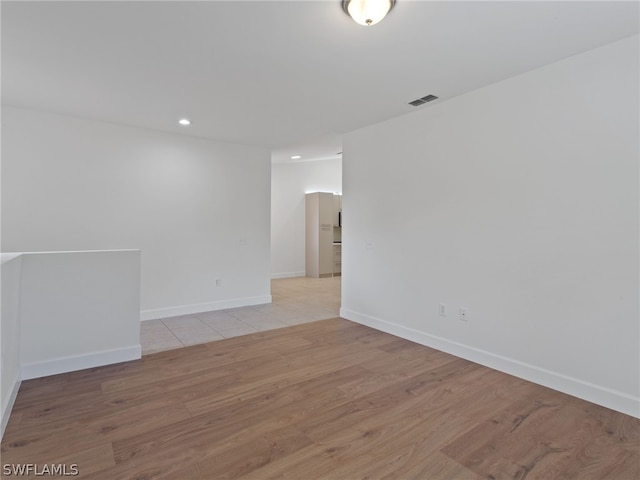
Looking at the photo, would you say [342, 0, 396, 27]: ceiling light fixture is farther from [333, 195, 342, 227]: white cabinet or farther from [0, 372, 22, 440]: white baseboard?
[333, 195, 342, 227]: white cabinet

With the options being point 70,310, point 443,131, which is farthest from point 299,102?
point 70,310

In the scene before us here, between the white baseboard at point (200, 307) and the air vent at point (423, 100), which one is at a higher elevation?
the air vent at point (423, 100)

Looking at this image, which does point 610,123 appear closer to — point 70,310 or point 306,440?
point 306,440

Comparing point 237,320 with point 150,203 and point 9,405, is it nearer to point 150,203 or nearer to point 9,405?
point 150,203

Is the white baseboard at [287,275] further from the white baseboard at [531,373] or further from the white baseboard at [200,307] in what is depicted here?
the white baseboard at [531,373]

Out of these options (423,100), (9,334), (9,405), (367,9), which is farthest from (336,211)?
(9,405)

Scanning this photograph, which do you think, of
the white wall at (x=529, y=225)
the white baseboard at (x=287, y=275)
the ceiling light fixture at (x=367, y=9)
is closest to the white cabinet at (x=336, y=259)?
the white baseboard at (x=287, y=275)

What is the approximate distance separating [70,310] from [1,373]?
89cm

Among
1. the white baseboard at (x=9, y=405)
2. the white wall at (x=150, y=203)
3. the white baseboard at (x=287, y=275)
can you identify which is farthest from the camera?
the white baseboard at (x=287, y=275)

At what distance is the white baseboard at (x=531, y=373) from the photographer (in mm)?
2283

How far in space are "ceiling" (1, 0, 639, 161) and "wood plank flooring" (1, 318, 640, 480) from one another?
2.56m

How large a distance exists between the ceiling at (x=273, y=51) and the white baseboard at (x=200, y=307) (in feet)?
8.47

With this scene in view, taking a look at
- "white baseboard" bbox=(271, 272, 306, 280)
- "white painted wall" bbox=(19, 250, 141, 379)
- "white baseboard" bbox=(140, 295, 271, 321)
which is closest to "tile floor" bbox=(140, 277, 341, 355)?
"white baseboard" bbox=(140, 295, 271, 321)

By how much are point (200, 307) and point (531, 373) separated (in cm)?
414
